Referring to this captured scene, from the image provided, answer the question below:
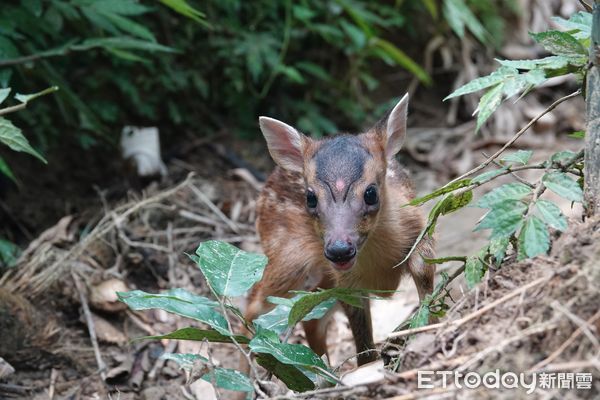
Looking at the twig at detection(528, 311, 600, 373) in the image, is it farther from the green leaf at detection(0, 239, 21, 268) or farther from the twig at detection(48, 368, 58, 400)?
the green leaf at detection(0, 239, 21, 268)

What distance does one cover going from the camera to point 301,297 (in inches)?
134

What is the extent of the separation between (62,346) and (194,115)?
146 inches

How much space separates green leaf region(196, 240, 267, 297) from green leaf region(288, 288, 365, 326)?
23 cm

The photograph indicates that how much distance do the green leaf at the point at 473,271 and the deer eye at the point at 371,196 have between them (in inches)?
46.3

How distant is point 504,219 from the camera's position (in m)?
3.07

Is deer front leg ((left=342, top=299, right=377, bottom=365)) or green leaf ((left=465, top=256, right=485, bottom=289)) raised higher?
green leaf ((left=465, top=256, right=485, bottom=289))

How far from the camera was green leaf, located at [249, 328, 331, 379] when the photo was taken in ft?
11.0

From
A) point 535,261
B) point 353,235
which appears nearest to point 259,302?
point 353,235

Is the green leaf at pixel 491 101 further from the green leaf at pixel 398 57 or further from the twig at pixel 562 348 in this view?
the green leaf at pixel 398 57

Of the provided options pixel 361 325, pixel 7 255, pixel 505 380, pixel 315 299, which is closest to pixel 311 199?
pixel 361 325

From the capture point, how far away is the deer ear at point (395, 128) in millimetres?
4875

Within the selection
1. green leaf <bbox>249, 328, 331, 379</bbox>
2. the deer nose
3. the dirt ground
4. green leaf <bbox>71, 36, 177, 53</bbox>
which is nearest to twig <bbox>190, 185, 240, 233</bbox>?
the dirt ground

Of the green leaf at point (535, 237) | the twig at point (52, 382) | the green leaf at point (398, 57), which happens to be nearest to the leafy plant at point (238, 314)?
the green leaf at point (535, 237)

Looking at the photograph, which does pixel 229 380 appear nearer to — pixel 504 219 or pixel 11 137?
pixel 504 219
